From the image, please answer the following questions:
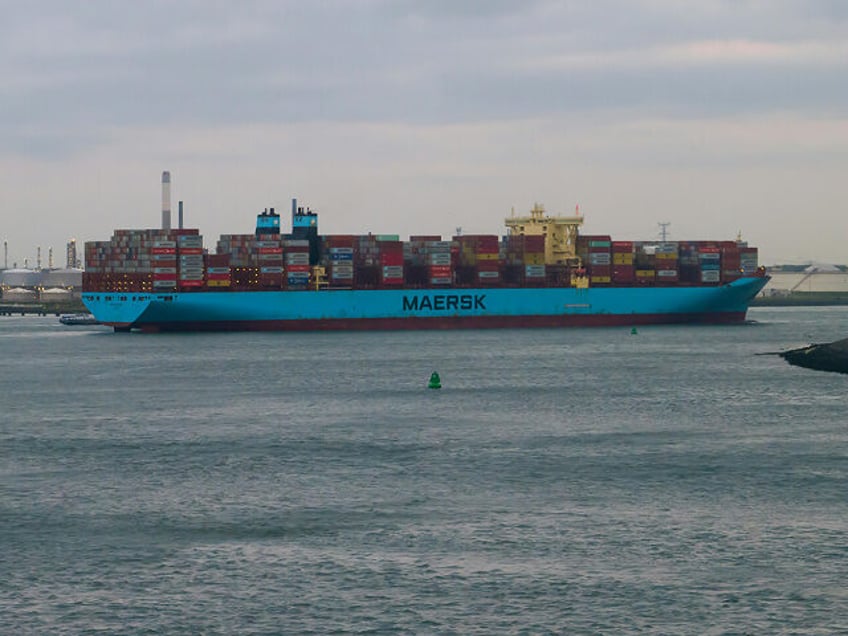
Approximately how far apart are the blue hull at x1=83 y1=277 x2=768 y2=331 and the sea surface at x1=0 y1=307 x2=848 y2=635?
56.3 meters

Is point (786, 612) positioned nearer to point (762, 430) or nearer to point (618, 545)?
point (618, 545)

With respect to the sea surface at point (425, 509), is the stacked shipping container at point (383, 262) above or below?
above

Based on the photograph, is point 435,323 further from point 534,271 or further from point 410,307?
point 534,271

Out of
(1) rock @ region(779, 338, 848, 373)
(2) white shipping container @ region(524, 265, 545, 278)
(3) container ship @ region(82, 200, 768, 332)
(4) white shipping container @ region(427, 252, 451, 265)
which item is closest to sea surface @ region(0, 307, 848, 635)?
(1) rock @ region(779, 338, 848, 373)

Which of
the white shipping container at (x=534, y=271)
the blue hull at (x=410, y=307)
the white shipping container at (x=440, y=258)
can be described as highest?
the white shipping container at (x=440, y=258)

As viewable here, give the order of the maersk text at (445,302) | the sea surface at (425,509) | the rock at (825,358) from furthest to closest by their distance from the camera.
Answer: the maersk text at (445,302) < the rock at (825,358) < the sea surface at (425,509)

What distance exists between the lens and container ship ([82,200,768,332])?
128 m

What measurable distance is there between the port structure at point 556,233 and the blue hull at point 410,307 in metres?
6.39

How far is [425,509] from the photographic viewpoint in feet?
112

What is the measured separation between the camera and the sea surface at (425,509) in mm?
24781

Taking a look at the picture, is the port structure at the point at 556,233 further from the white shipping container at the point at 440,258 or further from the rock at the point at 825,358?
the rock at the point at 825,358

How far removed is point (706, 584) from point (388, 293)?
106127 mm

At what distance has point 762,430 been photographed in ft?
166

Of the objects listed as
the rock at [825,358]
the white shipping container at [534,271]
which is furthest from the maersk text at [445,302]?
the rock at [825,358]
